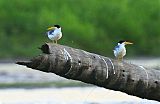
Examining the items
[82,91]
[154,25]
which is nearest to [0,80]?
[82,91]

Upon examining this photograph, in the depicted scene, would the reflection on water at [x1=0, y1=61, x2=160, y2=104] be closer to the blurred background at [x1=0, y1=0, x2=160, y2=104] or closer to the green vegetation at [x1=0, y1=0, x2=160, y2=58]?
the blurred background at [x1=0, y1=0, x2=160, y2=104]

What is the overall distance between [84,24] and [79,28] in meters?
0.75

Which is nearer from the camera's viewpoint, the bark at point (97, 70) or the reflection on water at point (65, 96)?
the bark at point (97, 70)

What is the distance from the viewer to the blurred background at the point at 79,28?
28.7 metres

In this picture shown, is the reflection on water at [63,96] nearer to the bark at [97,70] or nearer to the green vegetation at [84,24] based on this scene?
the bark at [97,70]


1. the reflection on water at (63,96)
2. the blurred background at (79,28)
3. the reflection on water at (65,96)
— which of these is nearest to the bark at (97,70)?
the reflection on water at (63,96)

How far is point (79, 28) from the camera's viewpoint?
3125cm

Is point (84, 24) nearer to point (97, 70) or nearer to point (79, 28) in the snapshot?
point (79, 28)

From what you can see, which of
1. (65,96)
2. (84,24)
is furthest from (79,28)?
(65,96)

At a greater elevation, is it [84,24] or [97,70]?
[84,24]

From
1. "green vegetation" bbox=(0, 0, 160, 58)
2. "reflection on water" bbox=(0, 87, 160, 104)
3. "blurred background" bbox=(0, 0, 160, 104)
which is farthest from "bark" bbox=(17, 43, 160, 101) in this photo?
"green vegetation" bbox=(0, 0, 160, 58)

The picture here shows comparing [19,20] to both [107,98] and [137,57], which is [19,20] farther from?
[107,98]

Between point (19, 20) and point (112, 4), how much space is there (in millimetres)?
4176

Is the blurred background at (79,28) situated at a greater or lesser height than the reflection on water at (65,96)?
greater
